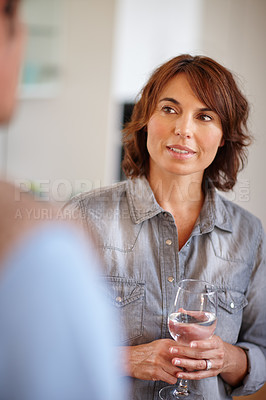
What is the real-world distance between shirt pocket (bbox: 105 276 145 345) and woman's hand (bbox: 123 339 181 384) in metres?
0.04

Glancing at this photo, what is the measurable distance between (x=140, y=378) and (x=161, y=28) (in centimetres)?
278

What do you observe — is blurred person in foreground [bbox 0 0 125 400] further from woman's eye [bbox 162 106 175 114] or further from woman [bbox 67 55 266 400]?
woman's eye [bbox 162 106 175 114]

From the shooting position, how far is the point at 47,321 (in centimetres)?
29

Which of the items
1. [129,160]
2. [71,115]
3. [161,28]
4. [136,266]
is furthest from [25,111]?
[136,266]

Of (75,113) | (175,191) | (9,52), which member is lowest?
(75,113)

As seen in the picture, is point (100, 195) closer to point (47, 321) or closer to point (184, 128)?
point (184, 128)

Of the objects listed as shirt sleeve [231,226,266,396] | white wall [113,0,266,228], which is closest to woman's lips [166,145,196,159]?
shirt sleeve [231,226,266,396]

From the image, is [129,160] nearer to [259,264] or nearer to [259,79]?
[259,264]

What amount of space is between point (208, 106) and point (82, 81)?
293 centimetres

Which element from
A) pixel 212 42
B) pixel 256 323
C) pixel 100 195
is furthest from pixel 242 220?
pixel 212 42

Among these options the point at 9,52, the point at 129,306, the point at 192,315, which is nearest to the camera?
the point at 9,52

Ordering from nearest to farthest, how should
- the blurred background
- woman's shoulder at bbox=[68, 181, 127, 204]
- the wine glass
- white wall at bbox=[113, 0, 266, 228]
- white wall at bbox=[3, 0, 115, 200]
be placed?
the wine glass < woman's shoulder at bbox=[68, 181, 127, 204] < white wall at bbox=[113, 0, 266, 228] < the blurred background < white wall at bbox=[3, 0, 115, 200]

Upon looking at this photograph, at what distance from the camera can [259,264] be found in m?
1.23

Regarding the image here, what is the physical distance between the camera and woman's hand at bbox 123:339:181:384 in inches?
40.5
